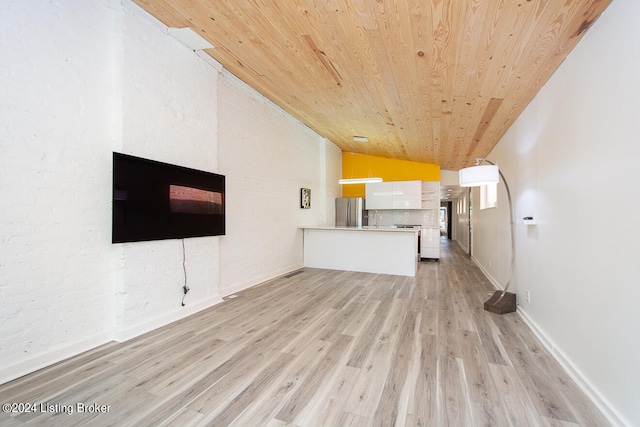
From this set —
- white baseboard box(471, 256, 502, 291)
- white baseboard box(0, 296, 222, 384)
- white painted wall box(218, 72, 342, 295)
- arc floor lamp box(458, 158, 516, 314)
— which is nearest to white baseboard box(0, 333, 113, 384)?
white baseboard box(0, 296, 222, 384)

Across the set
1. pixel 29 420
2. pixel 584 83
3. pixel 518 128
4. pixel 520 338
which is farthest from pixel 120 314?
pixel 518 128

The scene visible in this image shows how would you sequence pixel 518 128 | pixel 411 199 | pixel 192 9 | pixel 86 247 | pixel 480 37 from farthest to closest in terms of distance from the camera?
pixel 411 199
pixel 518 128
pixel 192 9
pixel 86 247
pixel 480 37

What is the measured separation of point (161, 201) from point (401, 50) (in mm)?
2754

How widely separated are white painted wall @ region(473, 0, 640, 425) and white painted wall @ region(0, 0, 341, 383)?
364 cm

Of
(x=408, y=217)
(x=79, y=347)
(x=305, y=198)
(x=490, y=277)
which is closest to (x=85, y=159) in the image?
(x=79, y=347)

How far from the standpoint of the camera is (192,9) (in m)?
Result: 2.57

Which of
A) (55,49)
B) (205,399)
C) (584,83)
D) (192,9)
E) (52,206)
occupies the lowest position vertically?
(205,399)

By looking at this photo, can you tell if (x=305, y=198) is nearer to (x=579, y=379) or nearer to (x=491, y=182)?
(x=491, y=182)

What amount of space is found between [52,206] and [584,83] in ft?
13.4

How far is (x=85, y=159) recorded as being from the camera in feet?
7.82

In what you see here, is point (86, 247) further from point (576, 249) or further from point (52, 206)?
point (576, 249)

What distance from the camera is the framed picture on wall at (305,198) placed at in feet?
20.5

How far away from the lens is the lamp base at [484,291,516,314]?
10.8 ft

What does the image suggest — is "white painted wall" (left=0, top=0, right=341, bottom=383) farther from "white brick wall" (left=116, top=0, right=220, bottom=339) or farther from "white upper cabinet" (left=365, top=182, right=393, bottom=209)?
"white upper cabinet" (left=365, top=182, right=393, bottom=209)
